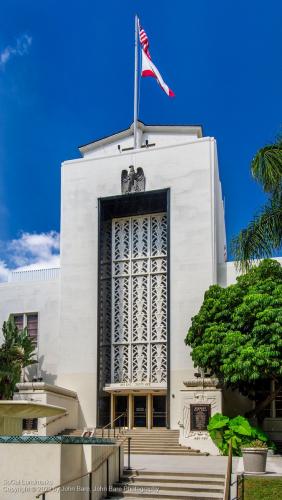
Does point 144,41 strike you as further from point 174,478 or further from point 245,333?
point 174,478

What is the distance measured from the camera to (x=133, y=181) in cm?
3228

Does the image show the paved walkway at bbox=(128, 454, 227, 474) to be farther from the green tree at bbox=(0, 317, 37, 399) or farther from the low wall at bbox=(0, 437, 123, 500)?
the green tree at bbox=(0, 317, 37, 399)

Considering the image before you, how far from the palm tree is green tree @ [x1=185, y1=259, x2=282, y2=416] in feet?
28.9

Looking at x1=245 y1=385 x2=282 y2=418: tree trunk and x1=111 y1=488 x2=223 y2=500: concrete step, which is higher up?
x1=245 y1=385 x2=282 y2=418: tree trunk

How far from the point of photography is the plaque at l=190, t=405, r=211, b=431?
25.4 metres

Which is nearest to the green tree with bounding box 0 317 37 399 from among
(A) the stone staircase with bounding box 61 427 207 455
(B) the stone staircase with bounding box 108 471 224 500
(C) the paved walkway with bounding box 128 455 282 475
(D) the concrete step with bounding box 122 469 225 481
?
(A) the stone staircase with bounding box 61 427 207 455

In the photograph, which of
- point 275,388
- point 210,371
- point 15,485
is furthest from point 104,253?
point 15,485

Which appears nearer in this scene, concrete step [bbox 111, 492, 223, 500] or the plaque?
concrete step [bbox 111, 492, 223, 500]

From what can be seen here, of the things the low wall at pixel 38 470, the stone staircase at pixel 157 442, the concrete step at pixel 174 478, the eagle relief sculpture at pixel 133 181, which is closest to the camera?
the low wall at pixel 38 470

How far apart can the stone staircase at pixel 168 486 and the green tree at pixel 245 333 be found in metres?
8.58

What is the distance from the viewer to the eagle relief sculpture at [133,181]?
32.2 metres

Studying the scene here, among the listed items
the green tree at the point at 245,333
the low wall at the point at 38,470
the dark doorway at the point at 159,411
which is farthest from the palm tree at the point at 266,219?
the dark doorway at the point at 159,411

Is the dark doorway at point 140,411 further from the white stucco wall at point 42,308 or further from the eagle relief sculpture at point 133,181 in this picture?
the eagle relief sculpture at point 133,181

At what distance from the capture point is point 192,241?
30734 millimetres
